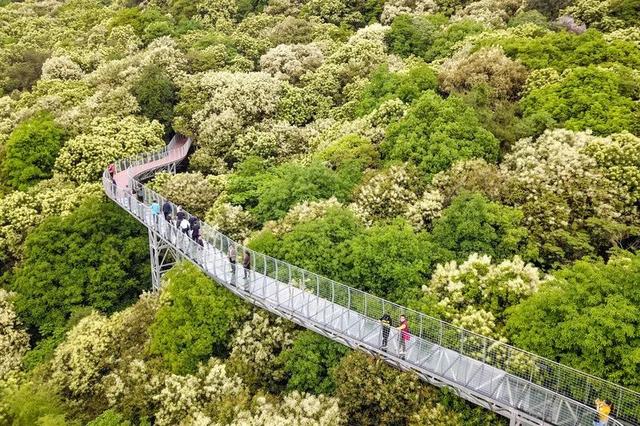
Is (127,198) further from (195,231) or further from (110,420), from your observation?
(110,420)

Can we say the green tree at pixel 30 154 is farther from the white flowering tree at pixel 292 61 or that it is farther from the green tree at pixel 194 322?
the green tree at pixel 194 322

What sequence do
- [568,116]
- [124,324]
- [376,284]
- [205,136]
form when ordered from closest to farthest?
[376,284] → [124,324] → [568,116] → [205,136]

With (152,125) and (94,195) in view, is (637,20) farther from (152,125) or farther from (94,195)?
(94,195)

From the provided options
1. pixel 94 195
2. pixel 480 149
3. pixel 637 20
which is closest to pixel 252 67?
pixel 94 195

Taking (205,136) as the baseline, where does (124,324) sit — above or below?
below

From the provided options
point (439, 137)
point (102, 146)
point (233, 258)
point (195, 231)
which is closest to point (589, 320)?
point (233, 258)

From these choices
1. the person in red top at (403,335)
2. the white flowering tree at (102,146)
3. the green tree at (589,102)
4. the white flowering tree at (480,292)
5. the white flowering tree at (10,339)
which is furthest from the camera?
the white flowering tree at (102,146)

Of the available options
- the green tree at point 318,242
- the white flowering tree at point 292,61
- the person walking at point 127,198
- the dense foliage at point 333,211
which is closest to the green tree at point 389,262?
the dense foliage at point 333,211
